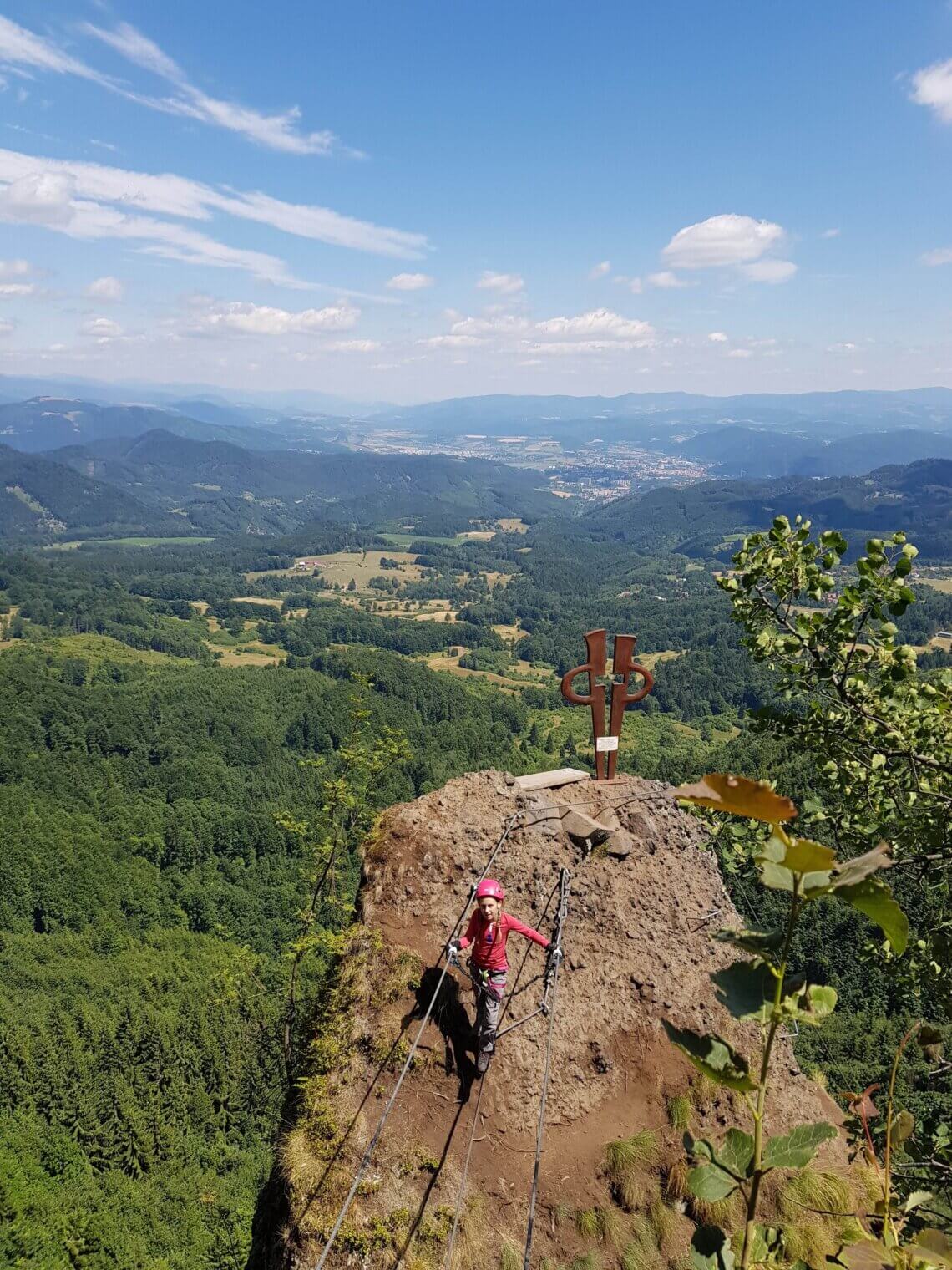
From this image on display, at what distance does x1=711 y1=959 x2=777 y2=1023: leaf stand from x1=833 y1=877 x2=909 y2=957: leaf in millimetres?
383

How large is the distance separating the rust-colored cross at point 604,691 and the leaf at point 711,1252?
941 centimetres

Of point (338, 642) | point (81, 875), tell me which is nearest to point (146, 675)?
point (338, 642)

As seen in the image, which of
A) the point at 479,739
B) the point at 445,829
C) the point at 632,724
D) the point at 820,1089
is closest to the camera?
the point at 820,1089

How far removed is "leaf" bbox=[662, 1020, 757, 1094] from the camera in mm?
1605

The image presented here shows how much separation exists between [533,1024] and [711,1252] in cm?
724

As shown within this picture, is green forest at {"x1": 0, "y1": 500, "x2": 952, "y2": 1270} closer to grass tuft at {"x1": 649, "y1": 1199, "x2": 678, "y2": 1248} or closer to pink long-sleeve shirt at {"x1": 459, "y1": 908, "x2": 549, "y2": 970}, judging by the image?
pink long-sleeve shirt at {"x1": 459, "y1": 908, "x2": 549, "y2": 970}

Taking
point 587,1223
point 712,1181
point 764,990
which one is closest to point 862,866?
point 764,990

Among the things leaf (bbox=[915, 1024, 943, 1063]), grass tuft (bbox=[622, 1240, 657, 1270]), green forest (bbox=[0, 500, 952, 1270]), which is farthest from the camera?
grass tuft (bbox=[622, 1240, 657, 1270])

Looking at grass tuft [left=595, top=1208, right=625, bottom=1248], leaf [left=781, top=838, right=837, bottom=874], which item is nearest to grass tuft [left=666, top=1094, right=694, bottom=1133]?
grass tuft [left=595, top=1208, right=625, bottom=1248]

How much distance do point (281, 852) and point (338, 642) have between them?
285ft

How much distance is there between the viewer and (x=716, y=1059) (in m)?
1.76

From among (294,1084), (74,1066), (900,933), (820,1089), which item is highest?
(900,933)

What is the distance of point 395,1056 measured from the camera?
24.9 ft

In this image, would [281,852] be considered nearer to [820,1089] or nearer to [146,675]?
[146,675]
